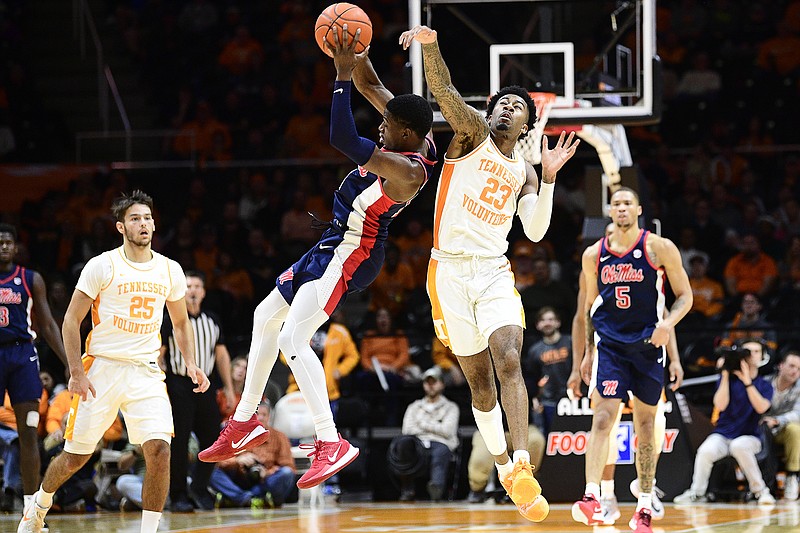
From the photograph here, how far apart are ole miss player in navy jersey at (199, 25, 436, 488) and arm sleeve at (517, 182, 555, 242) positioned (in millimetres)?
646

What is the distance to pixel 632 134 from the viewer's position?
16.3 meters

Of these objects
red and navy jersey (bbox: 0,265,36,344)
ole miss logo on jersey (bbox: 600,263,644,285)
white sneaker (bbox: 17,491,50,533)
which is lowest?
white sneaker (bbox: 17,491,50,533)

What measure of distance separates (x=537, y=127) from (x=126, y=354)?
433 cm

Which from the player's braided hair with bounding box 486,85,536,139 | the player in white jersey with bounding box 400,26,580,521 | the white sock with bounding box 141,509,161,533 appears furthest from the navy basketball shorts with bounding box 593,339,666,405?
the white sock with bounding box 141,509,161,533

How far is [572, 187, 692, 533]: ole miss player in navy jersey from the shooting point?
8.82 meters

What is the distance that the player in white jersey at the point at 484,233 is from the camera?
6891 mm

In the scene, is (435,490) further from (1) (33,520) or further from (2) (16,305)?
(1) (33,520)

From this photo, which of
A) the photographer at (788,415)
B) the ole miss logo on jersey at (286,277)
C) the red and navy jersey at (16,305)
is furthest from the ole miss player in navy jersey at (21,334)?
the photographer at (788,415)

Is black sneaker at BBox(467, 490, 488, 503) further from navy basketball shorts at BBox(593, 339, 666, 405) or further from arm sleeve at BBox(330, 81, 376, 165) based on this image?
arm sleeve at BBox(330, 81, 376, 165)

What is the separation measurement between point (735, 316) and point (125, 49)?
10.4 meters

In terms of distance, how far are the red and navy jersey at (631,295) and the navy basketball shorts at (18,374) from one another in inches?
175

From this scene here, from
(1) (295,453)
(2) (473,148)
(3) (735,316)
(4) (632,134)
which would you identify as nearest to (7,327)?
(1) (295,453)

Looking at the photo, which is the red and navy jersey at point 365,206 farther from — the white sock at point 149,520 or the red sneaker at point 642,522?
the red sneaker at point 642,522

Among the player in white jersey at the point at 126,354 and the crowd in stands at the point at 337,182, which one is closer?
the player in white jersey at the point at 126,354
